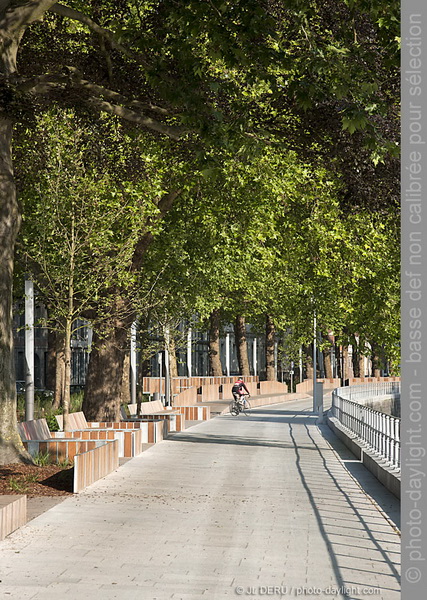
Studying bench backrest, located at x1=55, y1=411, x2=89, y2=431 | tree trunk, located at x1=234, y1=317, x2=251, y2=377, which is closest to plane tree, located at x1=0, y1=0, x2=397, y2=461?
bench backrest, located at x1=55, y1=411, x2=89, y2=431

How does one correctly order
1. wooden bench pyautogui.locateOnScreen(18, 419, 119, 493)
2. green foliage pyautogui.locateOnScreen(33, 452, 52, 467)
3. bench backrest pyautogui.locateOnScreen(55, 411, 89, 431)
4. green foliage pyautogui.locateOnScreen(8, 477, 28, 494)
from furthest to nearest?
bench backrest pyautogui.locateOnScreen(55, 411, 89, 431), green foliage pyautogui.locateOnScreen(33, 452, 52, 467), wooden bench pyautogui.locateOnScreen(18, 419, 119, 493), green foliage pyautogui.locateOnScreen(8, 477, 28, 494)

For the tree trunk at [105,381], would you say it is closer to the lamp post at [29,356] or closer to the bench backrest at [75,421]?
the lamp post at [29,356]

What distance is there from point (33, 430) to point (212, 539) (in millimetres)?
8639

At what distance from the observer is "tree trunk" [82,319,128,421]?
2619 cm

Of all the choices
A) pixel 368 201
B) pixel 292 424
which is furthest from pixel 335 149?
pixel 292 424

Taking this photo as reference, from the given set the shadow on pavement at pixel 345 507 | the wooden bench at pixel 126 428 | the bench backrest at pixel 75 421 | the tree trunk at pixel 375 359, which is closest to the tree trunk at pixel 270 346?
the tree trunk at pixel 375 359

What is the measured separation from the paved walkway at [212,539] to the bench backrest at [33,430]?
1.67 meters

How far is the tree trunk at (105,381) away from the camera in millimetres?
26188

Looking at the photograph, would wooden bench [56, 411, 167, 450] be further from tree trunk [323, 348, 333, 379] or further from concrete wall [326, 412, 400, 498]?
tree trunk [323, 348, 333, 379]

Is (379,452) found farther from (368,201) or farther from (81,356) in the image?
(81,356)

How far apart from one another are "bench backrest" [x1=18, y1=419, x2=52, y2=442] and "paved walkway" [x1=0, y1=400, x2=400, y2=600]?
5.48 feet

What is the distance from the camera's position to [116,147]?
867 inches

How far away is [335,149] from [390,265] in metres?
16.9
